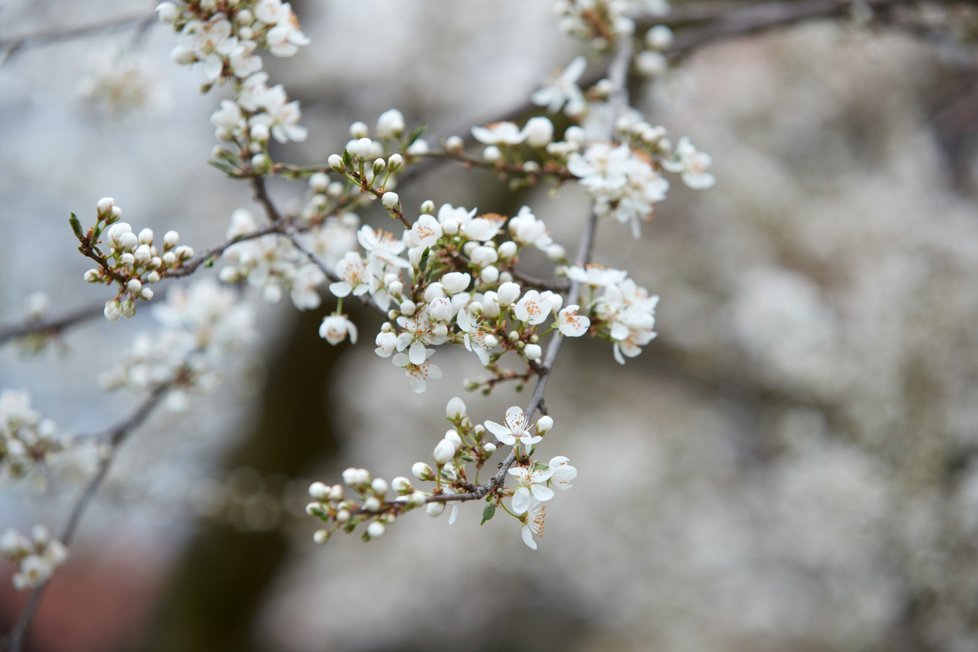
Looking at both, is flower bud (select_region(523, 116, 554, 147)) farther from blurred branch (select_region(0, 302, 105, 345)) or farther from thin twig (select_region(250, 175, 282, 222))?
blurred branch (select_region(0, 302, 105, 345))

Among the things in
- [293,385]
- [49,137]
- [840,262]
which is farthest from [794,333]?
[49,137]

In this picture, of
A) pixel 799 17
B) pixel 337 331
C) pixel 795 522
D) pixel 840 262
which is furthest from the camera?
pixel 840 262

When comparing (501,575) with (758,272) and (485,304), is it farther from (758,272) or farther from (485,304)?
(485,304)

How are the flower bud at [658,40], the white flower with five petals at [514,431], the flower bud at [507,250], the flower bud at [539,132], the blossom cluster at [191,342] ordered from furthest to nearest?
the flower bud at [658,40], the blossom cluster at [191,342], the flower bud at [539,132], the flower bud at [507,250], the white flower with five petals at [514,431]

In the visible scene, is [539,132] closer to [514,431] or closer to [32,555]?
[514,431]

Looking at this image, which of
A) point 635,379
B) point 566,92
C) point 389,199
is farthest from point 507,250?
point 635,379

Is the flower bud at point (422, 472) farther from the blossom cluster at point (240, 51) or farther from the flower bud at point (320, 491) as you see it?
the blossom cluster at point (240, 51)

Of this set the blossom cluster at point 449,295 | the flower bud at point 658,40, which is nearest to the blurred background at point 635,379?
the flower bud at point 658,40

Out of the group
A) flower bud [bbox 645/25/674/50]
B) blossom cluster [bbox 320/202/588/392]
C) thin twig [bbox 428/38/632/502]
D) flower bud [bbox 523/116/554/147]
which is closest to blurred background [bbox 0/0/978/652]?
flower bud [bbox 645/25/674/50]
